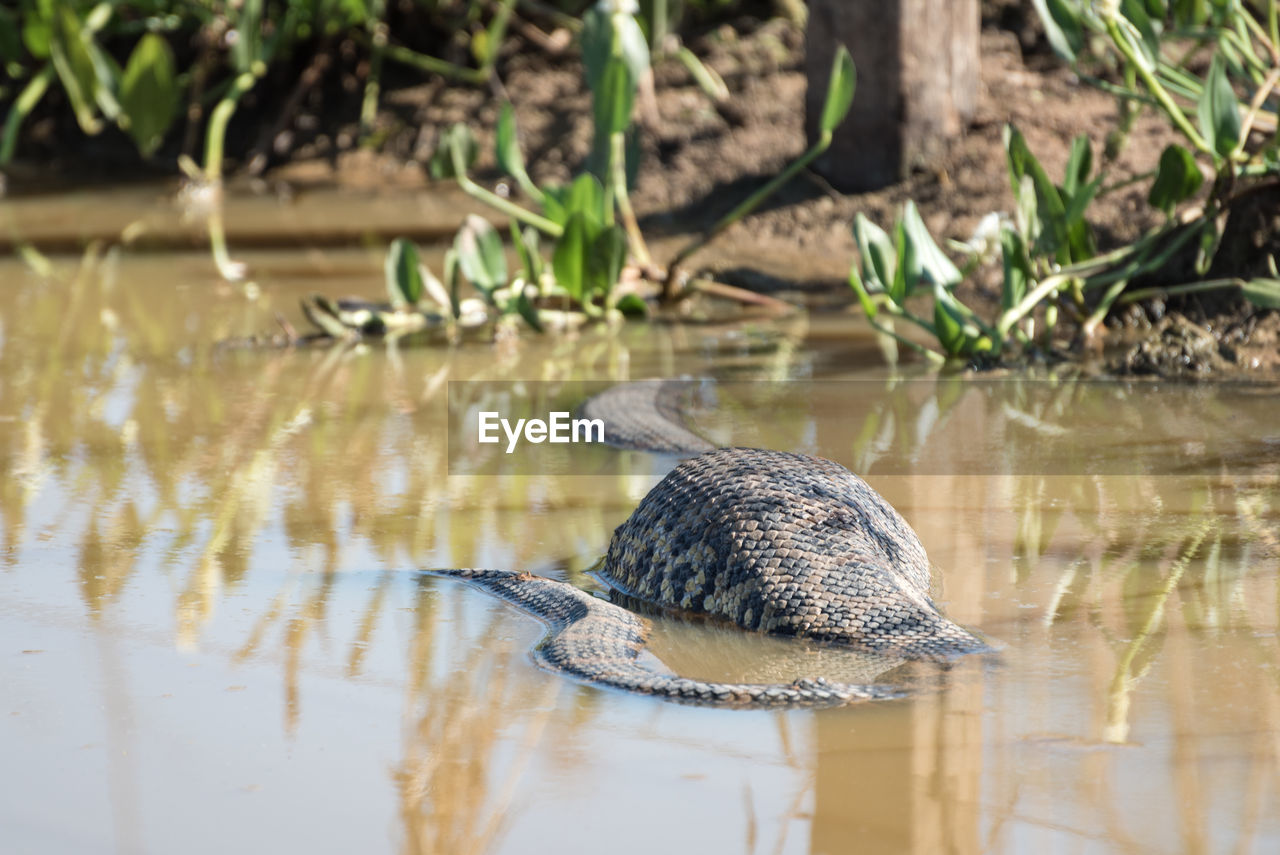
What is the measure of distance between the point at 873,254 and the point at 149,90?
5.82 metres

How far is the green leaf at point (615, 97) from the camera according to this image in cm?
584

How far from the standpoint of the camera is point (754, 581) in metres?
3.16

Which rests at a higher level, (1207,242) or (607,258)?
(1207,242)

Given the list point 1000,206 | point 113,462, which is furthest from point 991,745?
point 1000,206

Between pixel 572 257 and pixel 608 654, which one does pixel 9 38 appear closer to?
pixel 572 257

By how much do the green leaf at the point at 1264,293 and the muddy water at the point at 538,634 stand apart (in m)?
0.34

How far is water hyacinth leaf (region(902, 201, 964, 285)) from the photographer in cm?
504

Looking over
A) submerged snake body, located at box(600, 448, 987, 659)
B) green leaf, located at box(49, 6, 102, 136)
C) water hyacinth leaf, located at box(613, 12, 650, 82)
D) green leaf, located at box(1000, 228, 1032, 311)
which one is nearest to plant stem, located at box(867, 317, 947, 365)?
green leaf, located at box(1000, 228, 1032, 311)

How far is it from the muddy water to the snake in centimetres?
8

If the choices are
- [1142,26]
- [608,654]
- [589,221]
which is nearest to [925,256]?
[1142,26]

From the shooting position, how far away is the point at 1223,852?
7.07 ft

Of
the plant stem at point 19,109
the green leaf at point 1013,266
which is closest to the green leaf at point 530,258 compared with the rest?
the green leaf at point 1013,266

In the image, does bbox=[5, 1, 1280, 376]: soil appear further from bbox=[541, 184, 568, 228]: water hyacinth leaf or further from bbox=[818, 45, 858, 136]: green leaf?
bbox=[541, 184, 568, 228]: water hyacinth leaf

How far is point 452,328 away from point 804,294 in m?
1.62
